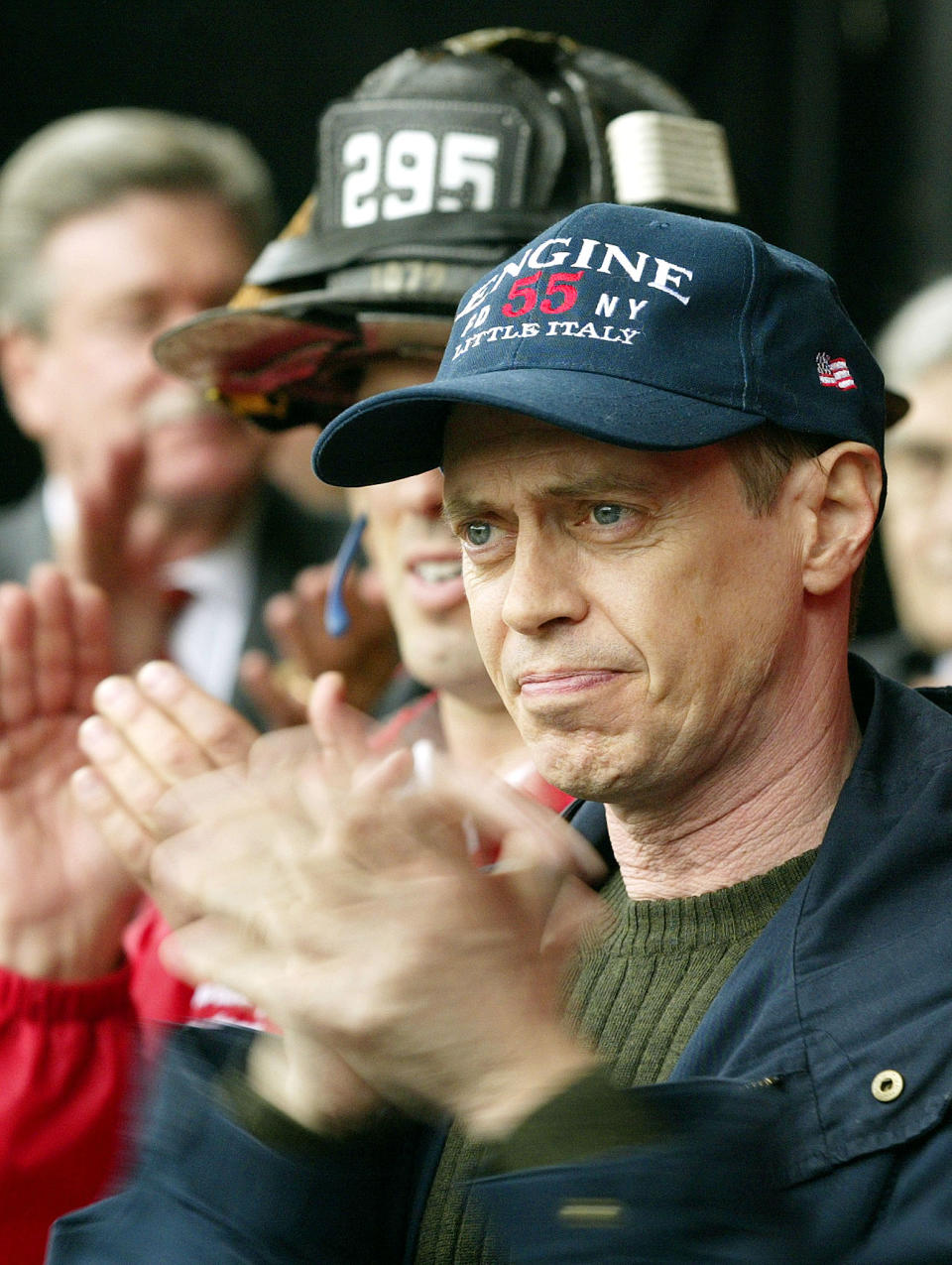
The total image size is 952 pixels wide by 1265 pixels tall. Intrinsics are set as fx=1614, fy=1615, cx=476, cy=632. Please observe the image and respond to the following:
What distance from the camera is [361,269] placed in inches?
91.5

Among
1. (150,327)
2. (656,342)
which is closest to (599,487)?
(656,342)

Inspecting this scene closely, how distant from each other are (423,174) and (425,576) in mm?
574

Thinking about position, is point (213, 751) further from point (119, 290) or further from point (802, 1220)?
point (119, 290)

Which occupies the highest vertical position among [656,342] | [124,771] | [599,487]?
[656,342]

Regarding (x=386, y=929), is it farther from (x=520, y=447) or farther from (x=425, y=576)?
(x=425, y=576)

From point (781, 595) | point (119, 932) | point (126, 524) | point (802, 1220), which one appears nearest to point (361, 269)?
point (126, 524)

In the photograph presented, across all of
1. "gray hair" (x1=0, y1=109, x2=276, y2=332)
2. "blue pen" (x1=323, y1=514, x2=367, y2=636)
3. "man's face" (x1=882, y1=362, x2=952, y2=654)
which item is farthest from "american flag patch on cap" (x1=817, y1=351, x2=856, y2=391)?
"gray hair" (x1=0, y1=109, x2=276, y2=332)

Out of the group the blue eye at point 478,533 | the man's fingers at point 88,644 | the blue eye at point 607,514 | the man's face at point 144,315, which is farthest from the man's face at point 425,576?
the man's face at point 144,315

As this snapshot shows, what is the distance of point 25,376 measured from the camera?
3891mm

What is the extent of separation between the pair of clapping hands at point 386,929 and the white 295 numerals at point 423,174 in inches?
49.2

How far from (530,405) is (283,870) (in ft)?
1.40

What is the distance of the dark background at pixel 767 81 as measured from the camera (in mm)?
3537

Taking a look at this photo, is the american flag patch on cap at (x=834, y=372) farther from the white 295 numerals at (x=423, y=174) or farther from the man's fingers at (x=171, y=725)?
the white 295 numerals at (x=423, y=174)

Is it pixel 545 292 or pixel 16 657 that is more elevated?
pixel 545 292
